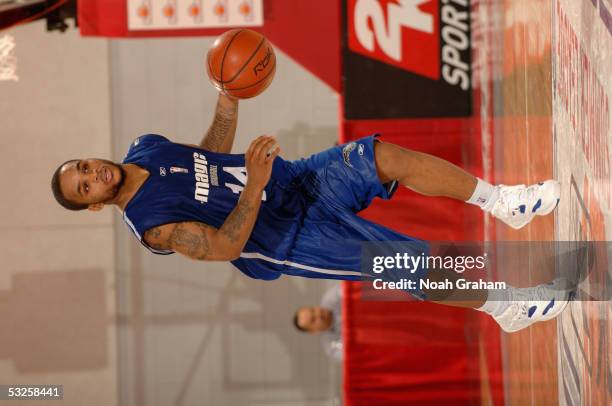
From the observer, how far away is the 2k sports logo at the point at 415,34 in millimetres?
4441

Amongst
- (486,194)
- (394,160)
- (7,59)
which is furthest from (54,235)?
(486,194)

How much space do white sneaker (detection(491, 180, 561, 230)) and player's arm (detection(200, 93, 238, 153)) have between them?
1.02 metres

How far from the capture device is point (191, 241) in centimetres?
246

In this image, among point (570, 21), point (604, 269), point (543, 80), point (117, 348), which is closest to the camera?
point (604, 269)

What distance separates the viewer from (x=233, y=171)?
2.79 metres

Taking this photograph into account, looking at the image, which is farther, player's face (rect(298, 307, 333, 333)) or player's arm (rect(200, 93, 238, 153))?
player's face (rect(298, 307, 333, 333))

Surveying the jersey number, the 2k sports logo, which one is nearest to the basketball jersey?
the jersey number

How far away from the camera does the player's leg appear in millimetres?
2672

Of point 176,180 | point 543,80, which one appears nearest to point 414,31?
point 543,80

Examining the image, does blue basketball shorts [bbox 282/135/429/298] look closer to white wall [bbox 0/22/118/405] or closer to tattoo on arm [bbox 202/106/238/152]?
tattoo on arm [bbox 202/106/238/152]

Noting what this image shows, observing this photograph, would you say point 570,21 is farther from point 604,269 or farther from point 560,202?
point 604,269

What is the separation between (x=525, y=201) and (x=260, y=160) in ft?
2.99

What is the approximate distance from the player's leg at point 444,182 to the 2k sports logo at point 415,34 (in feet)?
6.22

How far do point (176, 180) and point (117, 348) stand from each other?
285 cm
